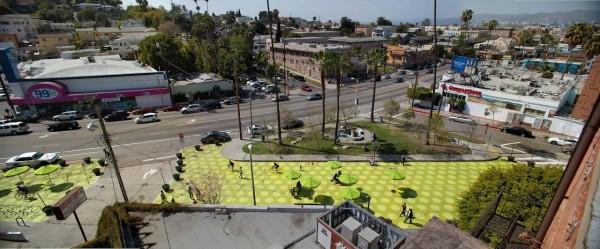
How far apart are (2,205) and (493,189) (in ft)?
140

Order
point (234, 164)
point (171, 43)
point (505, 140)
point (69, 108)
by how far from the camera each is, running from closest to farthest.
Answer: point (234, 164), point (505, 140), point (69, 108), point (171, 43)

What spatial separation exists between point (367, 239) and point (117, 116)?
A: 49.2 metres

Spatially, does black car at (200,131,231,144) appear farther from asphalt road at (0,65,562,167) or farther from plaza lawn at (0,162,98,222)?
plaza lawn at (0,162,98,222)

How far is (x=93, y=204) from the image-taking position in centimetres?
2631

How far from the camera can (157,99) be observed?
176ft

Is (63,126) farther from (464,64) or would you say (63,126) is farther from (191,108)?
(464,64)

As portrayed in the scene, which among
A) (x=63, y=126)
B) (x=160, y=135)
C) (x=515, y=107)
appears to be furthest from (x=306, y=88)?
(x=63, y=126)

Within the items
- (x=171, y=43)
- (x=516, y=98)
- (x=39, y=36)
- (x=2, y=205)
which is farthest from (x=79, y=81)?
(x=516, y=98)

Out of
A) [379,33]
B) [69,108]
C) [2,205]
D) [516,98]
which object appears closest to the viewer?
[2,205]

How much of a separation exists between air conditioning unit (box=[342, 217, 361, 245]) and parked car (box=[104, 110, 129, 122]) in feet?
157

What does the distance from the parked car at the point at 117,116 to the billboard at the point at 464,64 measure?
66.5 m

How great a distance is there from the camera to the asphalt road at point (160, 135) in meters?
36.1

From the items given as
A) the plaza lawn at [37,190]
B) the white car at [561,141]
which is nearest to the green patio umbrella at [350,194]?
the plaza lawn at [37,190]

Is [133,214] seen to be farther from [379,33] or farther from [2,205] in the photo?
[379,33]
